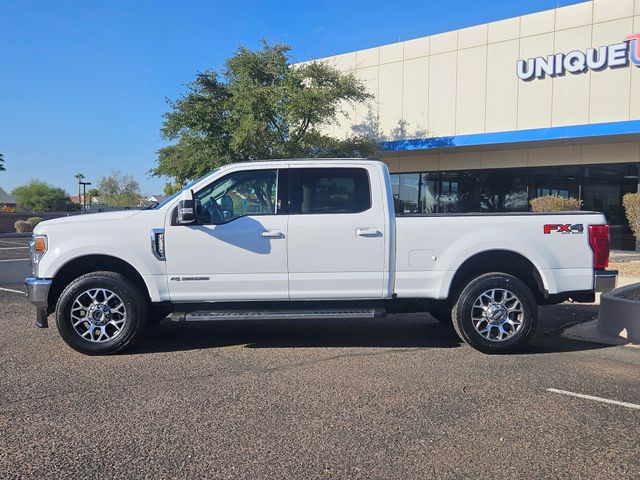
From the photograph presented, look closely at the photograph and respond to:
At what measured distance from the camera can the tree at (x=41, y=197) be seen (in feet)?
197

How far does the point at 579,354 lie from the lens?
6328 mm

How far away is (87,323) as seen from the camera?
6004mm

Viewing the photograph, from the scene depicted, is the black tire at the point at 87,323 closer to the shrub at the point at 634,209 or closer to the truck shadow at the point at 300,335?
the truck shadow at the point at 300,335

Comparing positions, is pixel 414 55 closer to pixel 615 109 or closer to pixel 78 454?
pixel 615 109

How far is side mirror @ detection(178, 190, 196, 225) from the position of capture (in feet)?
19.1

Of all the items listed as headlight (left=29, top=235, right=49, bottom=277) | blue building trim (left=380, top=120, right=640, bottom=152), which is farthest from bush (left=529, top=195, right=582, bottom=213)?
headlight (left=29, top=235, right=49, bottom=277)

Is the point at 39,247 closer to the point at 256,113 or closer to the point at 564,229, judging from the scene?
the point at 564,229

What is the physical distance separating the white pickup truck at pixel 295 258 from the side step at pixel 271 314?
0.05 feet

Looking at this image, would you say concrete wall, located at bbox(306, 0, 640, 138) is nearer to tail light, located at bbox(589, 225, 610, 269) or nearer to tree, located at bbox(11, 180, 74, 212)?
tail light, located at bbox(589, 225, 610, 269)

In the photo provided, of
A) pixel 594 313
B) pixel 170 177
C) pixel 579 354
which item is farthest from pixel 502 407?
pixel 170 177

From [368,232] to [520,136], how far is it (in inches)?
510

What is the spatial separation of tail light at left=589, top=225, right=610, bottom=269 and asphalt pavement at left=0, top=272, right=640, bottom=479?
1064mm

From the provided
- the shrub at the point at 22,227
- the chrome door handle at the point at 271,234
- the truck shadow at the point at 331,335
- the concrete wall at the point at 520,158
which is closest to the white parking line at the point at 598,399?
the truck shadow at the point at 331,335

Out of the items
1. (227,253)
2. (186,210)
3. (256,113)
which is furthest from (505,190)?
(186,210)
